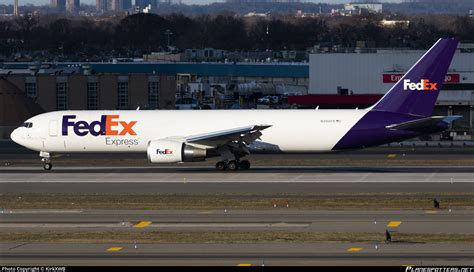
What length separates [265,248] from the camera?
2845 cm

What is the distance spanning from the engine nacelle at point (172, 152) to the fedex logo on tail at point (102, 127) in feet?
8.52

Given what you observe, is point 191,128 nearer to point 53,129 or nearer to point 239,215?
point 53,129

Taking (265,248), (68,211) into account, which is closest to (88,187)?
(68,211)

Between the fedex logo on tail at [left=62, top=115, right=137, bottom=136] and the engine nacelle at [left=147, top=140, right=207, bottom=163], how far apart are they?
2.60 m

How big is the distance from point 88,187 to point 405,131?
15.9 meters

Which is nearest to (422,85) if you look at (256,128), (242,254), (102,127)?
(256,128)

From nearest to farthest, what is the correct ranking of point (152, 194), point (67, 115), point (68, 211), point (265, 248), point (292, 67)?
1. point (265, 248)
2. point (68, 211)
3. point (152, 194)
4. point (67, 115)
5. point (292, 67)

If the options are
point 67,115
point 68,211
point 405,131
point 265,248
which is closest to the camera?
point 265,248

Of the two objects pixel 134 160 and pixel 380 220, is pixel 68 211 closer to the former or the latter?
pixel 380 220

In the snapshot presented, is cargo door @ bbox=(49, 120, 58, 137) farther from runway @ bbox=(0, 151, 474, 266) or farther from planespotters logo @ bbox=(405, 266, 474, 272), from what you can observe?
planespotters logo @ bbox=(405, 266, 474, 272)

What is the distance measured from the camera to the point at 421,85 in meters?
52.0

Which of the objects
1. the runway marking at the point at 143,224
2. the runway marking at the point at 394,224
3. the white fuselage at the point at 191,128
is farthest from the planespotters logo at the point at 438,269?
the white fuselage at the point at 191,128

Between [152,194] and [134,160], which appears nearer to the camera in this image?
[152,194]

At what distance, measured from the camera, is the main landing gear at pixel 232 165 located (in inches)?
2083
